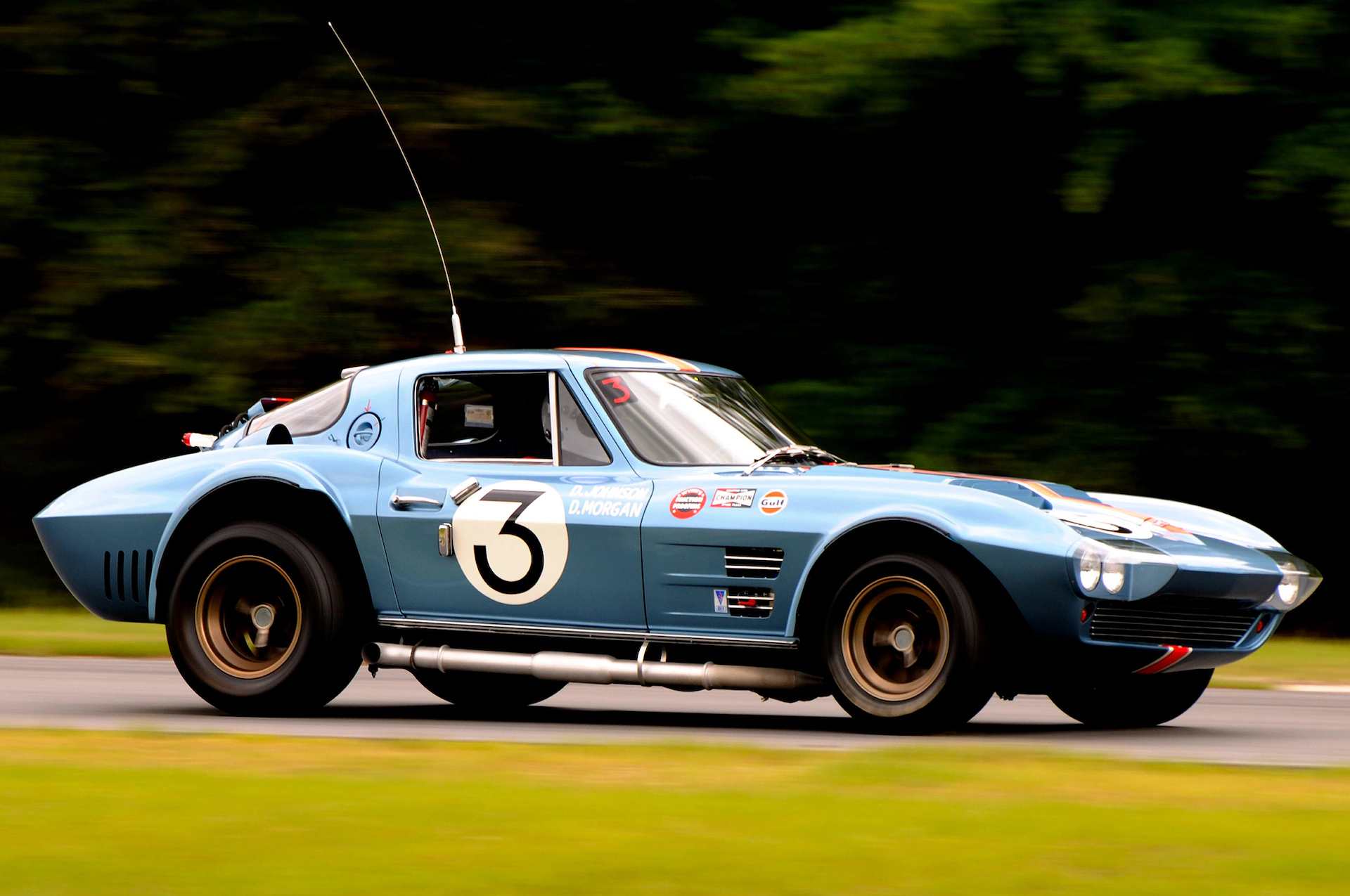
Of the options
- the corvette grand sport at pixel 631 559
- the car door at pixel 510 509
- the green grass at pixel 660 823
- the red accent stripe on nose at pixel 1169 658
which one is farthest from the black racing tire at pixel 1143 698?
the car door at pixel 510 509

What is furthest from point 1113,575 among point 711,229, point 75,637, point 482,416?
point 711,229

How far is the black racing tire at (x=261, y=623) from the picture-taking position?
328 inches

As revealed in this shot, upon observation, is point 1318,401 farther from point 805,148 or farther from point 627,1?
point 627,1

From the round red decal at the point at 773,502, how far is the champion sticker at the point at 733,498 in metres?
0.05

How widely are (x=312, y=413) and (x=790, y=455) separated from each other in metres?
2.31

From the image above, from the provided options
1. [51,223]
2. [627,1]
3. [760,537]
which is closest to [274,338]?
[51,223]

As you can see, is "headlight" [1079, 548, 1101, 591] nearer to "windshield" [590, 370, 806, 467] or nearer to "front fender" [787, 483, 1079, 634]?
"front fender" [787, 483, 1079, 634]

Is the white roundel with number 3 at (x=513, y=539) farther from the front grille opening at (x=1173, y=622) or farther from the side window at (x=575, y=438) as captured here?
the front grille opening at (x=1173, y=622)

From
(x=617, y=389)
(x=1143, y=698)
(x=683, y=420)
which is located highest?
(x=617, y=389)

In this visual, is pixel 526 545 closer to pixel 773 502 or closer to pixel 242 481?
pixel 773 502

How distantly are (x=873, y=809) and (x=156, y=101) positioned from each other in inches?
578

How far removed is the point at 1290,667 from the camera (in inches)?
468

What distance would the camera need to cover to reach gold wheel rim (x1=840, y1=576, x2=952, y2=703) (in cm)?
743

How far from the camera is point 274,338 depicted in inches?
681
